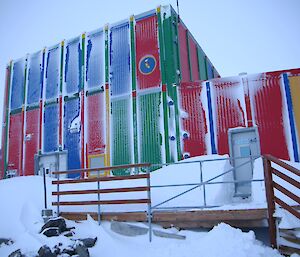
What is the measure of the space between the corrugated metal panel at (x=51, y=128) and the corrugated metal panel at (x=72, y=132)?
73 centimetres

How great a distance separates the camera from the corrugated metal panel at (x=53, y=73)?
57.5 ft

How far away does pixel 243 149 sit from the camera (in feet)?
39.8

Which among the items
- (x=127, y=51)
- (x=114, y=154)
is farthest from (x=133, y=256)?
(x=127, y=51)

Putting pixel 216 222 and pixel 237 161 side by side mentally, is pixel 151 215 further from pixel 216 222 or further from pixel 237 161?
pixel 237 161

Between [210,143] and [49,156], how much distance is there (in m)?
9.35

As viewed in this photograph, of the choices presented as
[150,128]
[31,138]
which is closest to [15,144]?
[31,138]

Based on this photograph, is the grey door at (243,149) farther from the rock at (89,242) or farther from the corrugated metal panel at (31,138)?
the corrugated metal panel at (31,138)

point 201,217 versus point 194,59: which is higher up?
point 194,59

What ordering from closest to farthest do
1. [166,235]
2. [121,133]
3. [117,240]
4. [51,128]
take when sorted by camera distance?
[166,235] → [117,240] → [121,133] → [51,128]

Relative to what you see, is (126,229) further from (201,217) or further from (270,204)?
(270,204)

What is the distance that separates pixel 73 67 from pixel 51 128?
12.0ft

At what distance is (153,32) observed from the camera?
1455 cm

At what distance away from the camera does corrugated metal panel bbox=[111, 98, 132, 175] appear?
1431cm

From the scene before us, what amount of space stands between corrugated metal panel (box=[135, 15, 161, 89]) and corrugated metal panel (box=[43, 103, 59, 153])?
5.63 m
